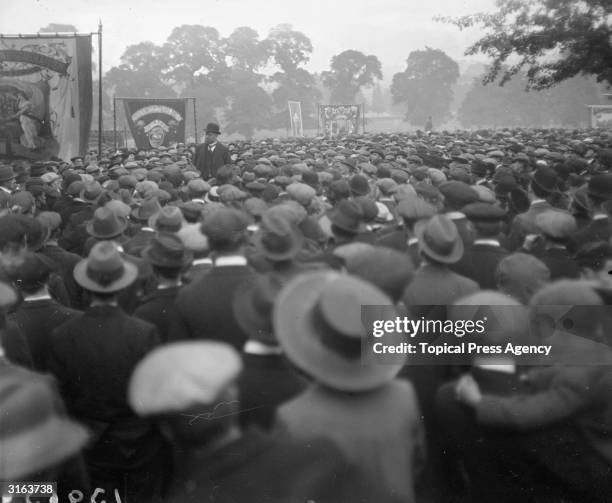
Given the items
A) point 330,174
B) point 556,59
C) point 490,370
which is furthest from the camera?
point 330,174

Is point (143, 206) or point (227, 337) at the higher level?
point (143, 206)

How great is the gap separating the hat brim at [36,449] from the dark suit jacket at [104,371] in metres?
0.11

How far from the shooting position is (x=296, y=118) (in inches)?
679

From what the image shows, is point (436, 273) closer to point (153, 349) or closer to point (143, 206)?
point (153, 349)

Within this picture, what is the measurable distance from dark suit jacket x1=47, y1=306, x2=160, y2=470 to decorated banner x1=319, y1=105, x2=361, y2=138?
22.4 metres

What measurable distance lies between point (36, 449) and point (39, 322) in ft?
2.10

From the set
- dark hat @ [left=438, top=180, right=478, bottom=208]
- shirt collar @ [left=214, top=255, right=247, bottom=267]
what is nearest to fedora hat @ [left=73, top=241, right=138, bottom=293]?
shirt collar @ [left=214, top=255, right=247, bottom=267]

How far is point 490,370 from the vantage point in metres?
2.41

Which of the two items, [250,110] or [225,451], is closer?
[225,451]

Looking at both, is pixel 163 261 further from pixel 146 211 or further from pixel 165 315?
pixel 146 211

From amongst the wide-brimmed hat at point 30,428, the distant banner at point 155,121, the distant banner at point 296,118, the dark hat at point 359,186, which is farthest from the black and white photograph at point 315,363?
the distant banner at point 296,118

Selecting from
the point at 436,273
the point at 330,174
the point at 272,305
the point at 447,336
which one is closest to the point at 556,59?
the point at 330,174

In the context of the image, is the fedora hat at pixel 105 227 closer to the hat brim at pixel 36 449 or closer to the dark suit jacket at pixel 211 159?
the hat brim at pixel 36 449

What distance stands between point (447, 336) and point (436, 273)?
511 mm
